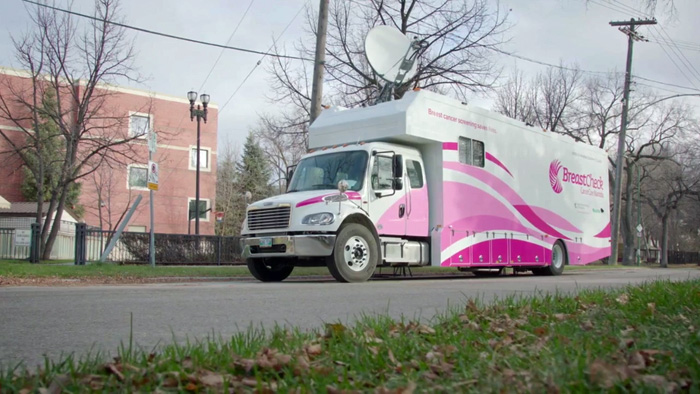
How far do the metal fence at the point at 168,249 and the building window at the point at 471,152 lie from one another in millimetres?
12526

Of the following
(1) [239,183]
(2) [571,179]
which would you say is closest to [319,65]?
(2) [571,179]

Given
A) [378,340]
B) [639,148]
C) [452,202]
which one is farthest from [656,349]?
[639,148]

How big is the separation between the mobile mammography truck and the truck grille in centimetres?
2

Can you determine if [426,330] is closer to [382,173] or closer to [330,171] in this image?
[382,173]

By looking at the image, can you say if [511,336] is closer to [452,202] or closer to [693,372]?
[693,372]

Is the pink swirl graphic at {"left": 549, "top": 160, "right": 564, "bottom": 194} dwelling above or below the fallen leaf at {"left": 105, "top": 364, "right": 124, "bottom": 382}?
above

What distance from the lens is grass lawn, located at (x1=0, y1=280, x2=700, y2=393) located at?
8.74 feet

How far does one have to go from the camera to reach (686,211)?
7206 cm

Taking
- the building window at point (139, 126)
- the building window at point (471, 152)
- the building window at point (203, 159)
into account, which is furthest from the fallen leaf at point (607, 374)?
the building window at point (203, 159)

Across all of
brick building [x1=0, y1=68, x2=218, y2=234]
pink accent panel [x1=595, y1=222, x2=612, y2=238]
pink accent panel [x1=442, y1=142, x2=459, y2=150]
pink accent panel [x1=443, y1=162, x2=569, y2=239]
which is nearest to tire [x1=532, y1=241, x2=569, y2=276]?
pink accent panel [x1=443, y1=162, x2=569, y2=239]

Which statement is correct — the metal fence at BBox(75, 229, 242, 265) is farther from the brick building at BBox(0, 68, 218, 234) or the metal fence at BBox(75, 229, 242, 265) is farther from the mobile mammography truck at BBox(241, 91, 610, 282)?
the brick building at BBox(0, 68, 218, 234)

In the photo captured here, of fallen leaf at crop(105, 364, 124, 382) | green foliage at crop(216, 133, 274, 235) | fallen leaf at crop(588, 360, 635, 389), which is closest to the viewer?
fallen leaf at crop(588, 360, 635, 389)

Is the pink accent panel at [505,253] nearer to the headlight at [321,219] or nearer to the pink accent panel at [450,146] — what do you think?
the pink accent panel at [450,146]

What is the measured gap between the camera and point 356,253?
11844mm
